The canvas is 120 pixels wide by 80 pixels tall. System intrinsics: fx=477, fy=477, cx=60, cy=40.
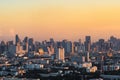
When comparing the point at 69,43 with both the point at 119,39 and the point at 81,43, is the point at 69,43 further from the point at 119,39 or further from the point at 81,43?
the point at 119,39

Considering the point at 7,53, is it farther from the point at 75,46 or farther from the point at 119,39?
the point at 119,39

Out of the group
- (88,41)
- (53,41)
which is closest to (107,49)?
(88,41)

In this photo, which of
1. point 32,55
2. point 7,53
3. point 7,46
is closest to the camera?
point 32,55

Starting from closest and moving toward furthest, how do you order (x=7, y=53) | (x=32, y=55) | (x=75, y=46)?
(x=32, y=55)
(x=7, y=53)
(x=75, y=46)

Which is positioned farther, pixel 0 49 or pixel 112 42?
pixel 112 42

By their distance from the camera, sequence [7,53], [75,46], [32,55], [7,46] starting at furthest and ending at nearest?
1. [75,46]
2. [7,46]
3. [7,53]
4. [32,55]

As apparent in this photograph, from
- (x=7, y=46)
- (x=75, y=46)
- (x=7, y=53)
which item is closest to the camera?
(x=7, y=53)

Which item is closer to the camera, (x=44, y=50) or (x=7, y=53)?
(x=7, y=53)

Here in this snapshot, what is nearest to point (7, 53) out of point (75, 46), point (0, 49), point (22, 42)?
point (0, 49)
